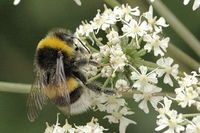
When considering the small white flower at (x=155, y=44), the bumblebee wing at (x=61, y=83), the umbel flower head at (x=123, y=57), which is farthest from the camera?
the small white flower at (x=155, y=44)

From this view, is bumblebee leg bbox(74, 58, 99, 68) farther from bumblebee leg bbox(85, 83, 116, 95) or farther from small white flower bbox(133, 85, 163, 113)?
small white flower bbox(133, 85, 163, 113)

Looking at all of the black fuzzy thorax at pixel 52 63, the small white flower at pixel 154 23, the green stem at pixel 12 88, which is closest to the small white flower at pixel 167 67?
the small white flower at pixel 154 23

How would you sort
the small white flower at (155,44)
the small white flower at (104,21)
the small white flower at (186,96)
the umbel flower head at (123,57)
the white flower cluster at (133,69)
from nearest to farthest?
1. the small white flower at (186,96)
2. the white flower cluster at (133,69)
3. the umbel flower head at (123,57)
4. the small white flower at (155,44)
5. the small white flower at (104,21)

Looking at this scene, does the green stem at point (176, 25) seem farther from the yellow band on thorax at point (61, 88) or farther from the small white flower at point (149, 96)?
the yellow band on thorax at point (61, 88)

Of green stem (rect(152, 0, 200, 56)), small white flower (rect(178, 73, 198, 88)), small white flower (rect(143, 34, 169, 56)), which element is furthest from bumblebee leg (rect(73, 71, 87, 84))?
green stem (rect(152, 0, 200, 56))

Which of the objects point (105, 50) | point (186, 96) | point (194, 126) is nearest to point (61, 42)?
point (105, 50)

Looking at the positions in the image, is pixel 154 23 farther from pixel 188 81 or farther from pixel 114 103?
pixel 114 103

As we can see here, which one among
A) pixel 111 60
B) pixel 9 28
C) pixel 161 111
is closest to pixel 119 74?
pixel 111 60
